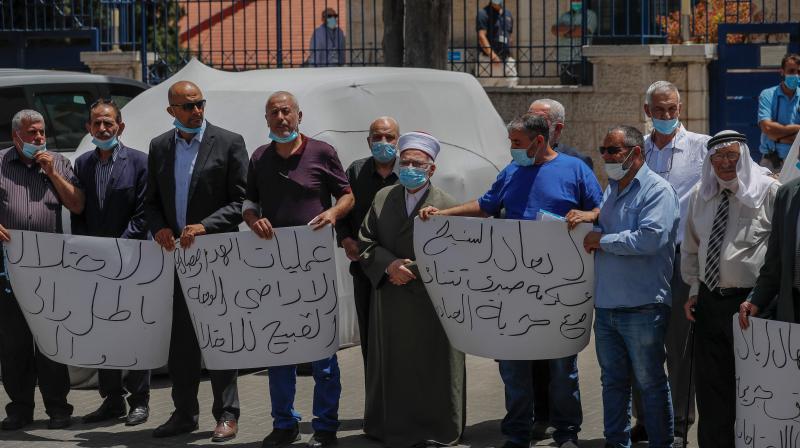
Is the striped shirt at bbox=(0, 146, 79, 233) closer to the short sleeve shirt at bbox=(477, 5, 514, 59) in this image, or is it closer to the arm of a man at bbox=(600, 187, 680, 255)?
the arm of a man at bbox=(600, 187, 680, 255)

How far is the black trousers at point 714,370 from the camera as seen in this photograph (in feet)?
21.4

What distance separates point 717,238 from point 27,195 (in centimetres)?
388

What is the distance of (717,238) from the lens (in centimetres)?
642

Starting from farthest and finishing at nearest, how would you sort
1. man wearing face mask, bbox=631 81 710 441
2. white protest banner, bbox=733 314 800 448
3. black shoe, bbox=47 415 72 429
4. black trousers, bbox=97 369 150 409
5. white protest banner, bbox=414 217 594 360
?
1. black trousers, bbox=97 369 150 409
2. black shoe, bbox=47 415 72 429
3. man wearing face mask, bbox=631 81 710 441
4. white protest banner, bbox=414 217 594 360
5. white protest banner, bbox=733 314 800 448

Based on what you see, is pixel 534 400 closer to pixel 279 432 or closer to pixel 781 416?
pixel 279 432

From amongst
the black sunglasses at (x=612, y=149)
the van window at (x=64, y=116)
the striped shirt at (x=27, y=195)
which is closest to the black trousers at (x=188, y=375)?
the striped shirt at (x=27, y=195)

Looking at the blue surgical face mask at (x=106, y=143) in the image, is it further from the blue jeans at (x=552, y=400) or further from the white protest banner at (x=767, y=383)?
the white protest banner at (x=767, y=383)

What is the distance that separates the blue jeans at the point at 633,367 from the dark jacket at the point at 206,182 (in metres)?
2.13

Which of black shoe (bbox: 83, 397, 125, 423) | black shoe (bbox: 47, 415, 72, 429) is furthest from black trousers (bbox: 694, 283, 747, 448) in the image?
black shoe (bbox: 47, 415, 72, 429)

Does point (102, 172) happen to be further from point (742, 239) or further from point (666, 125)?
point (742, 239)

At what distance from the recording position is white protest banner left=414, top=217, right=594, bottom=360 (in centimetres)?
681

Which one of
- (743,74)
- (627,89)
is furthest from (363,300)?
(743,74)

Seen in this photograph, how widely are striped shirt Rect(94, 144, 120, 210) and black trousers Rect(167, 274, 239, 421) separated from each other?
69cm

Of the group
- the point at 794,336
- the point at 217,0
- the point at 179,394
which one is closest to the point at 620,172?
the point at 794,336
